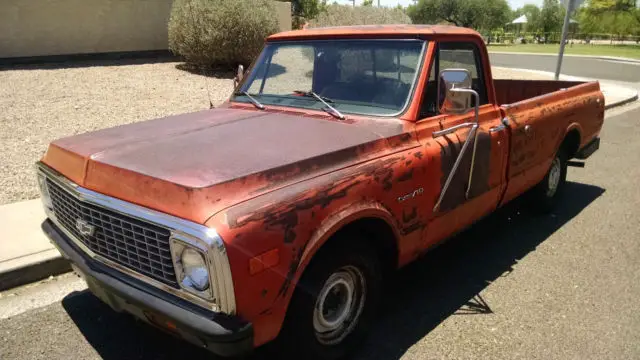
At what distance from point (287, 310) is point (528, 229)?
11.1ft

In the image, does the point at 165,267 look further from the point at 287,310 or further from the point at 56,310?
the point at 56,310

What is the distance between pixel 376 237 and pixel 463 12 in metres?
62.2

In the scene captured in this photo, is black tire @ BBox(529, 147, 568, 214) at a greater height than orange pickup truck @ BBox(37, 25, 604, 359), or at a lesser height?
lesser

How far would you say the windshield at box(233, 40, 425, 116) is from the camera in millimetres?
3342

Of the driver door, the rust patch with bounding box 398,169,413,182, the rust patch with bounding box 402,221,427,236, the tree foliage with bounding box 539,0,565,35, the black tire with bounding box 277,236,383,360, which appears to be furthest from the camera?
the tree foliage with bounding box 539,0,565,35

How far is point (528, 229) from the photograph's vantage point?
4.95m

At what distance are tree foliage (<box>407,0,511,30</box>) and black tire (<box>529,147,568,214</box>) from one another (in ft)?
185

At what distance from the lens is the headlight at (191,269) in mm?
2139

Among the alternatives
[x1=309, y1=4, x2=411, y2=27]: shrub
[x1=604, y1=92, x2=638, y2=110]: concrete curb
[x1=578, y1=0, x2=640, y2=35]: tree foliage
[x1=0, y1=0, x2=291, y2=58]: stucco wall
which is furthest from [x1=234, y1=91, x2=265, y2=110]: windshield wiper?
[x1=578, y1=0, x2=640, y2=35]: tree foliage

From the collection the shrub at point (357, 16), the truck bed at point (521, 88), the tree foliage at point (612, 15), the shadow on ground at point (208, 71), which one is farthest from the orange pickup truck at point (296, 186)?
the tree foliage at point (612, 15)

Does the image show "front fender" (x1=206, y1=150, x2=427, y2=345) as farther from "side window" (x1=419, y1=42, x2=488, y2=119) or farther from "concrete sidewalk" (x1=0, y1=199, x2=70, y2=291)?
"concrete sidewalk" (x1=0, y1=199, x2=70, y2=291)

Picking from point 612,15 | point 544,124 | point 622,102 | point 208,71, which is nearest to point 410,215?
point 544,124

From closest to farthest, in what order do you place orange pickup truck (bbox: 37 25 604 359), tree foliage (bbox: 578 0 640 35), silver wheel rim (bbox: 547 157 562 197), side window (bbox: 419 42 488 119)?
orange pickup truck (bbox: 37 25 604 359) → side window (bbox: 419 42 488 119) → silver wheel rim (bbox: 547 157 562 197) → tree foliage (bbox: 578 0 640 35)

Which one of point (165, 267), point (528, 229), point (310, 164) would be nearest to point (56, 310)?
point (165, 267)
